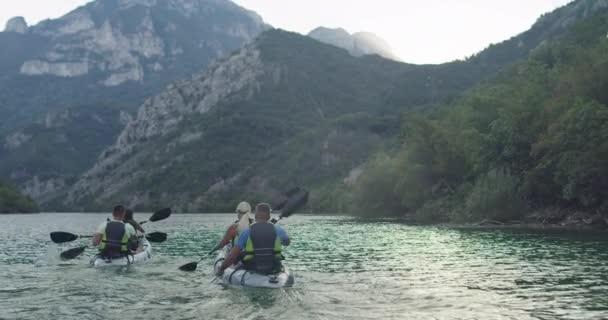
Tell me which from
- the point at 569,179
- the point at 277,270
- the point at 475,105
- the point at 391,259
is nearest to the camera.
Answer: the point at 277,270

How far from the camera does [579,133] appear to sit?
56.0 m

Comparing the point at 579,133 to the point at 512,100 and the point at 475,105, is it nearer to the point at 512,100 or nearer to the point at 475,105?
the point at 512,100

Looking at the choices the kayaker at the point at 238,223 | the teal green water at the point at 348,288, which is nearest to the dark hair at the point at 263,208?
the kayaker at the point at 238,223

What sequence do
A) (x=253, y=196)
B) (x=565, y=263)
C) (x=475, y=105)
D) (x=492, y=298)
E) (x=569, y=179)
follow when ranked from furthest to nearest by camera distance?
1. (x=253, y=196)
2. (x=475, y=105)
3. (x=569, y=179)
4. (x=565, y=263)
5. (x=492, y=298)

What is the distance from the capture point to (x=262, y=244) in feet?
67.5

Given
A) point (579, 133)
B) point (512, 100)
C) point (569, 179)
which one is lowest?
point (569, 179)

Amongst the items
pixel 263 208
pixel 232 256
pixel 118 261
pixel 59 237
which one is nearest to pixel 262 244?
pixel 263 208

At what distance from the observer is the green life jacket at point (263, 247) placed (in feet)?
67.4

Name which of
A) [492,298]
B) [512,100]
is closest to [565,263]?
[492,298]

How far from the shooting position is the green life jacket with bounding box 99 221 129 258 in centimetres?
2708

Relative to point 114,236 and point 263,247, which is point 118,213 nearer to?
point 114,236

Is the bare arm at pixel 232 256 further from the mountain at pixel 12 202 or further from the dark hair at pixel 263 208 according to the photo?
the mountain at pixel 12 202

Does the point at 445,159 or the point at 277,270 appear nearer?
the point at 277,270

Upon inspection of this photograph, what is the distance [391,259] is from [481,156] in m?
45.6
